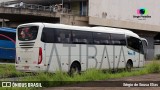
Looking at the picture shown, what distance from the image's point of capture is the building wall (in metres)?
51.8

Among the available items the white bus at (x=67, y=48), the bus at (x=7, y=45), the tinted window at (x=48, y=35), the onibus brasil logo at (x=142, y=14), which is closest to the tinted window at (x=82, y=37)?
the white bus at (x=67, y=48)

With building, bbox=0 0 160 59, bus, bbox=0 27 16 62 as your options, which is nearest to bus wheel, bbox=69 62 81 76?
bus, bbox=0 27 16 62

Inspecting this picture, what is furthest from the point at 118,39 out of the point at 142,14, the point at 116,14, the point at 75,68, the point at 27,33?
the point at 142,14

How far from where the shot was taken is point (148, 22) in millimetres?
61188

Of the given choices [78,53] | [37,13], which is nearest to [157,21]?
[37,13]

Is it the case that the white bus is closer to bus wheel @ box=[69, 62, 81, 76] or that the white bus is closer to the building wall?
bus wheel @ box=[69, 62, 81, 76]

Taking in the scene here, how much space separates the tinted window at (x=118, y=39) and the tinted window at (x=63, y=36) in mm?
4616

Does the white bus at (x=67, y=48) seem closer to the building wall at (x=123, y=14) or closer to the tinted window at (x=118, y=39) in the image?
the tinted window at (x=118, y=39)

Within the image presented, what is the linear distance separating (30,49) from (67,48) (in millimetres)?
2213

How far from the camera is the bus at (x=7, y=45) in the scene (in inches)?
1225

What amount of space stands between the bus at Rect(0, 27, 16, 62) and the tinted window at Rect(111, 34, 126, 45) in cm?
1162

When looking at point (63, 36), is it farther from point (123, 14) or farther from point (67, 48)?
point (123, 14)

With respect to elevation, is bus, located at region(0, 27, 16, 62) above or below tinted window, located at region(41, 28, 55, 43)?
below

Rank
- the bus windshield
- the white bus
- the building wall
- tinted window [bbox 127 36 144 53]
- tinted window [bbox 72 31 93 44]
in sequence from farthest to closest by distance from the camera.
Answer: the building wall < tinted window [bbox 127 36 144 53] < tinted window [bbox 72 31 93 44] < the bus windshield < the white bus
